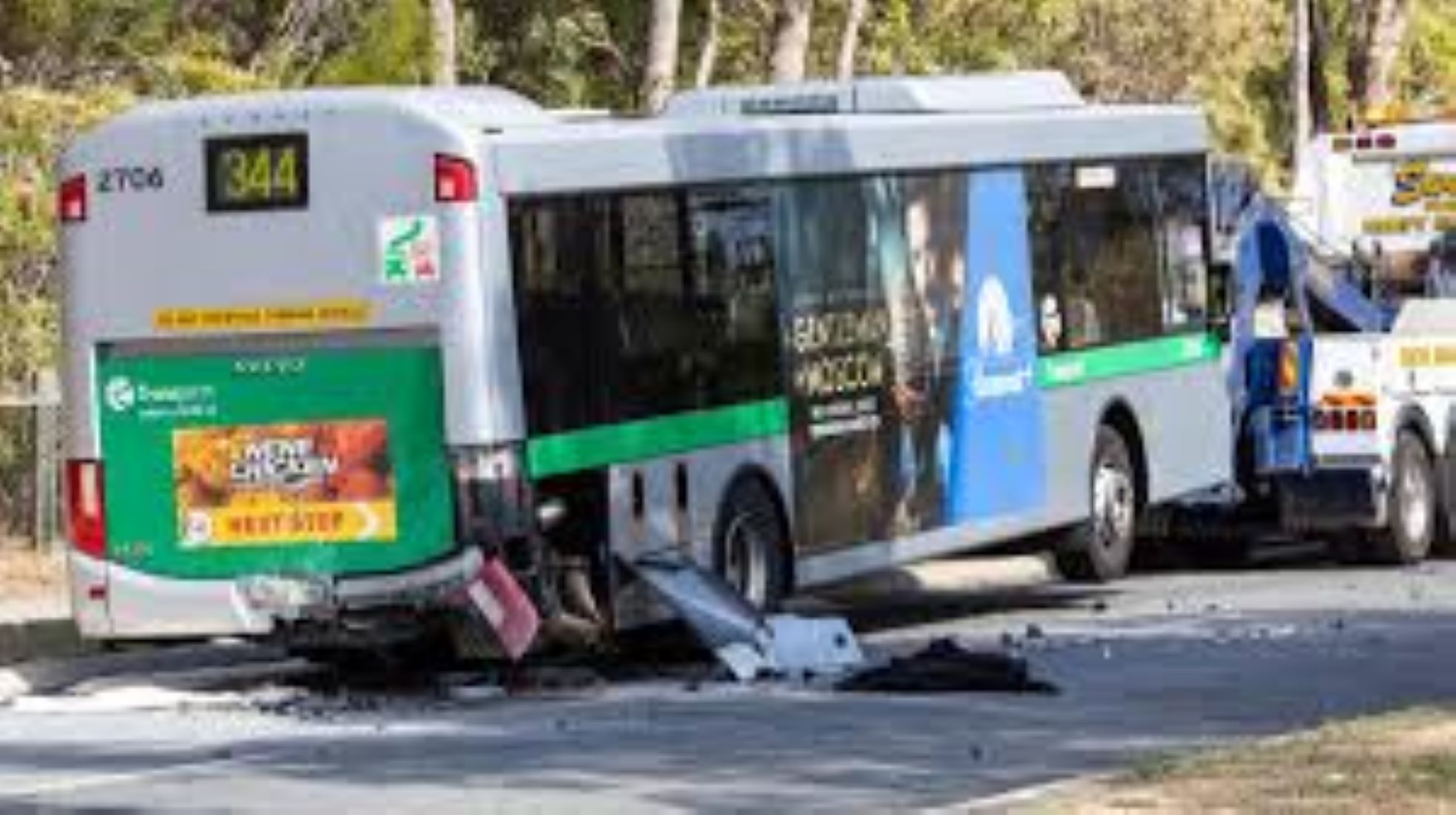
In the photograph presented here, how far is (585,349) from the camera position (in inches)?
733

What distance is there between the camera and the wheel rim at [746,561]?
65.0ft

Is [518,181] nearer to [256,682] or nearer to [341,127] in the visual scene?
[341,127]

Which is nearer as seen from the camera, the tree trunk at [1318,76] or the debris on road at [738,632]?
the debris on road at [738,632]

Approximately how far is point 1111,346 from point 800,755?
988 centimetres

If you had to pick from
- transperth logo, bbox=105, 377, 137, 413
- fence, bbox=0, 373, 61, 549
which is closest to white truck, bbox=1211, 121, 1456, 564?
fence, bbox=0, 373, 61, 549

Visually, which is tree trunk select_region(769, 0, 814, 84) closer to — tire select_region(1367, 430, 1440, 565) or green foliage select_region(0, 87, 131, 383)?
green foliage select_region(0, 87, 131, 383)

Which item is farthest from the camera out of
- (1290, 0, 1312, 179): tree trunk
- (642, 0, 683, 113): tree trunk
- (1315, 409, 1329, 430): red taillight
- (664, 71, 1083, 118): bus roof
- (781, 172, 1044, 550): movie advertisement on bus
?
(1290, 0, 1312, 179): tree trunk

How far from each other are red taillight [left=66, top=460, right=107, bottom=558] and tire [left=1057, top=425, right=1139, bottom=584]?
25.8 ft

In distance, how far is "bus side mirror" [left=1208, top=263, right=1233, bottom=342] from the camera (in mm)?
25953

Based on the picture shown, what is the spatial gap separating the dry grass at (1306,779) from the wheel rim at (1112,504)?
9818 mm

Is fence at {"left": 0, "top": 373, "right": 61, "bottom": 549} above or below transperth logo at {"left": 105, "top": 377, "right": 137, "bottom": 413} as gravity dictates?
below

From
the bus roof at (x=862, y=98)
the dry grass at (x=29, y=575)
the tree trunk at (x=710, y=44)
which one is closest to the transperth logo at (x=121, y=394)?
the bus roof at (x=862, y=98)

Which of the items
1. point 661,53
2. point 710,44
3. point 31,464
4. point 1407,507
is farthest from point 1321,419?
point 710,44

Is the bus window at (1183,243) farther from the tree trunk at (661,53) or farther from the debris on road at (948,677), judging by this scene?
the debris on road at (948,677)
